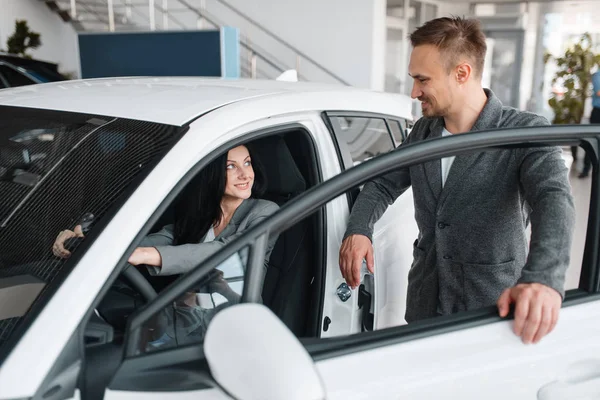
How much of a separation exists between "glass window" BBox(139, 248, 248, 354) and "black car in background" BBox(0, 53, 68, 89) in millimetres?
4170

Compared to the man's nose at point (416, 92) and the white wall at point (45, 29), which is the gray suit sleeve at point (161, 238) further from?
the white wall at point (45, 29)

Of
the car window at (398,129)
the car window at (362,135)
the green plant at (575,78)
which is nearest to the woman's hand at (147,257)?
the car window at (362,135)

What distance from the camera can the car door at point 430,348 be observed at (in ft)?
3.36

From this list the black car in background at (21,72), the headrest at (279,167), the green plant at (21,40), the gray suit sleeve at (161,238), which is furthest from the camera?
the green plant at (21,40)

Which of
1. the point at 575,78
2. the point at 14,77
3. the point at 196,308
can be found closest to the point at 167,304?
the point at 196,308

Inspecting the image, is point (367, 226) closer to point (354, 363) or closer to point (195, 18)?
point (354, 363)

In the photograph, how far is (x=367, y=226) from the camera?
5.60ft

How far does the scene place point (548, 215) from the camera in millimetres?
1314

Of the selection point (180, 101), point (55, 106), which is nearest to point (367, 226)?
point (180, 101)

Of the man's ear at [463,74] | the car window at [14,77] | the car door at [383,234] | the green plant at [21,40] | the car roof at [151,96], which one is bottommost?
the car door at [383,234]

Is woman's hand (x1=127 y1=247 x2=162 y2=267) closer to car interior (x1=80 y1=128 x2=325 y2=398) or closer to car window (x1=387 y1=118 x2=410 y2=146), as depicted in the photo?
car interior (x1=80 y1=128 x2=325 y2=398)

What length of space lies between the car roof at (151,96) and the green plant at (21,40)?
7.94m

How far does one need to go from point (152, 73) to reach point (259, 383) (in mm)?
6541

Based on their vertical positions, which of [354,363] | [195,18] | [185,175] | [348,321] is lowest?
[348,321]
